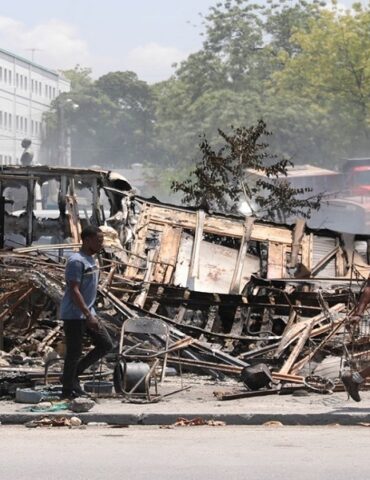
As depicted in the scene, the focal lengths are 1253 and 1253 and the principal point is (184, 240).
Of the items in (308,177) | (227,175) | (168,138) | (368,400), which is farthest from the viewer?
(168,138)

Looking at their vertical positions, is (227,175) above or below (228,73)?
below

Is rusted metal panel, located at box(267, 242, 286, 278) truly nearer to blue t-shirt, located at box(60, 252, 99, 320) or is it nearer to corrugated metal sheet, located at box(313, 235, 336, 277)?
corrugated metal sheet, located at box(313, 235, 336, 277)

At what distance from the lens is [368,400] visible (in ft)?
40.7

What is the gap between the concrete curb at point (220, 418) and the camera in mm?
11414

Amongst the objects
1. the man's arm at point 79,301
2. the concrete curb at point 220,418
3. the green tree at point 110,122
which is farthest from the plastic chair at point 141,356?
the green tree at point 110,122

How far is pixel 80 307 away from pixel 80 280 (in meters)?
0.26

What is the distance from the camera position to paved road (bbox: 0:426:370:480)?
8305mm

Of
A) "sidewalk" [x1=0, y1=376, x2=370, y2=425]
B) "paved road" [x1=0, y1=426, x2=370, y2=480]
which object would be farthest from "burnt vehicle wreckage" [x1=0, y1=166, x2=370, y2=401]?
"paved road" [x1=0, y1=426, x2=370, y2=480]

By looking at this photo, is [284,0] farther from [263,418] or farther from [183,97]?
[263,418]

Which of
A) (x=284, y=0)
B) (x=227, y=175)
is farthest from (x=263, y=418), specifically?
(x=284, y=0)

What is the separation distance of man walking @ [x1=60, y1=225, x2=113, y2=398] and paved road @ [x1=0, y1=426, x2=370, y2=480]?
119 cm

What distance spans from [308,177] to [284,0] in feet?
150

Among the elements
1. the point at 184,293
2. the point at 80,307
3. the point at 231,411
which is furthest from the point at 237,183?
the point at 231,411

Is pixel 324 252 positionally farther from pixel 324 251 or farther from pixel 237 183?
pixel 237 183
